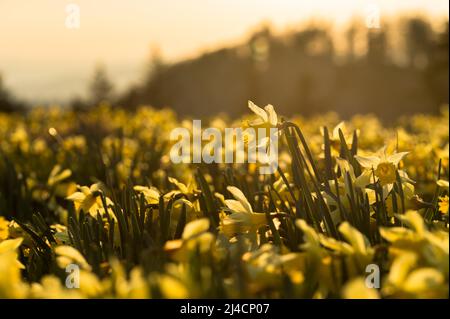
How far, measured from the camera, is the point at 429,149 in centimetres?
327

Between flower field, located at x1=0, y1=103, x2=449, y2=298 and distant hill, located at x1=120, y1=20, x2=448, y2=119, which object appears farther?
distant hill, located at x1=120, y1=20, x2=448, y2=119

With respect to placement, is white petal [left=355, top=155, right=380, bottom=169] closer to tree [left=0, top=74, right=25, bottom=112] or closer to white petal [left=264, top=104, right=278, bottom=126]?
white petal [left=264, top=104, right=278, bottom=126]

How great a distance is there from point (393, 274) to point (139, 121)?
243 inches

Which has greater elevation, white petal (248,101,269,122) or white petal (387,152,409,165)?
white petal (248,101,269,122)

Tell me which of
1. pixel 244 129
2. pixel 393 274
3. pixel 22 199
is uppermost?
pixel 244 129

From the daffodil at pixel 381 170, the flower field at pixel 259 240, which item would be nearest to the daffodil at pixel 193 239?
the flower field at pixel 259 240

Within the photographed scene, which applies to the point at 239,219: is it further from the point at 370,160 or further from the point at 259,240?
the point at 370,160

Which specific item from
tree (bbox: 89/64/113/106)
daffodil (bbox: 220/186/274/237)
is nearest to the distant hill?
tree (bbox: 89/64/113/106)

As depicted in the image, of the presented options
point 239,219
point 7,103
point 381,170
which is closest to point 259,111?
point 239,219

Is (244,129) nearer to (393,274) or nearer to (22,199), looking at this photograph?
(393,274)

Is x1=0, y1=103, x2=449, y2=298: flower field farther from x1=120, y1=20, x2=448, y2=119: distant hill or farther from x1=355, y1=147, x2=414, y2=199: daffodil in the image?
x1=120, y1=20, x2=448, y2=119: distant hill

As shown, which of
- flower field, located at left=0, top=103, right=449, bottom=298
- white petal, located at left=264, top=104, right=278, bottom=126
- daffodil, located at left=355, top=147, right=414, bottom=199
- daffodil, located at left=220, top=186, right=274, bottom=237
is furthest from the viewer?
daffodil, located at left=355, top=147, right=414, bottom=199

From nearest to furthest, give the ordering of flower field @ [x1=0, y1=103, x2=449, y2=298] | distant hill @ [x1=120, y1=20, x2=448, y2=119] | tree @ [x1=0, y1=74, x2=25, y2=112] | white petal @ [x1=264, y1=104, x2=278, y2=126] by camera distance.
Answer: flower field @ [x1=0, y1=103, x2=449, y2=298] → white petal @ [x1=264, y1=104, x2=278, y2=126] → tree @ [x1=0, y1=74, x2=25, y2=112] → distant hill @ [x1=120, y1=20, x2=448, y2=119]

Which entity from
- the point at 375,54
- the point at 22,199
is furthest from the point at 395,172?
the point at 375,54
